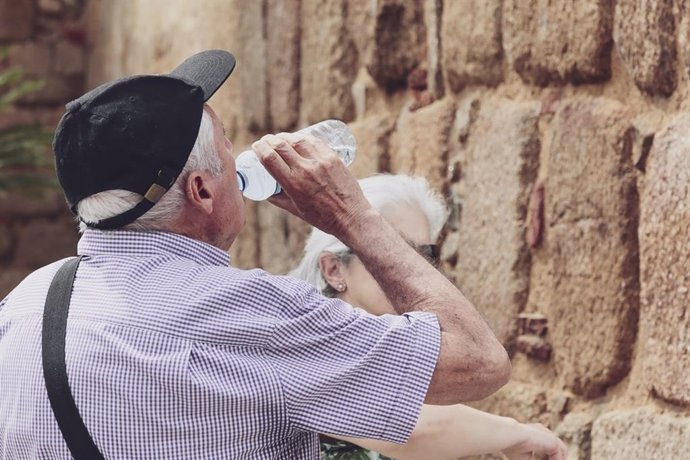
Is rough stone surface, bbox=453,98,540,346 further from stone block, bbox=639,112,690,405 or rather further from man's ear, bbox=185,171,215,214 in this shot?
man's ear, bbox=185,171,215,214

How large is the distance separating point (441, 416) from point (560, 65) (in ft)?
2.42

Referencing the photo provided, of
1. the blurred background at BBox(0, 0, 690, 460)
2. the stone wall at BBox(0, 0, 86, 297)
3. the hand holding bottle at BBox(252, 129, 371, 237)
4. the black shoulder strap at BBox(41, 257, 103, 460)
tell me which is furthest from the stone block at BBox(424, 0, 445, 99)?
the stone wall at BBox(0, 0, 86, 297)

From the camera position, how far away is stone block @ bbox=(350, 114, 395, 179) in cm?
317

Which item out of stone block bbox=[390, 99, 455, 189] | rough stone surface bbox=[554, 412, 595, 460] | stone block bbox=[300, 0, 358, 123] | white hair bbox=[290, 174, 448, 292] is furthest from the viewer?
stone block bbox=[300, 0, 358, 123]

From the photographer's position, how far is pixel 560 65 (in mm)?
2393

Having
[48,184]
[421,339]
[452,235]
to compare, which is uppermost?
[421,339]

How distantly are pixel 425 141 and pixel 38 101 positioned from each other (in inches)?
175

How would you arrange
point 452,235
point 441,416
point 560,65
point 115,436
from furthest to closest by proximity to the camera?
point 452,235
point 560,65
point 441,416
point 115,436

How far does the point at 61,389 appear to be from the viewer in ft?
5.29

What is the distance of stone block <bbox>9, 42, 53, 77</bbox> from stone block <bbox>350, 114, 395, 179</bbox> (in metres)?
4.05

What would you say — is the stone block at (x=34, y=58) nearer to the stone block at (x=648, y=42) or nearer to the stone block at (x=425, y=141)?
the stone block at (x=425, y=141)

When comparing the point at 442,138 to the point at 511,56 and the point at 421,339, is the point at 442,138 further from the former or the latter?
the point at 421,339

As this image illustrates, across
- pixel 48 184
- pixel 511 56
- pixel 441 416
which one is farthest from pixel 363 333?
pixel 48 184

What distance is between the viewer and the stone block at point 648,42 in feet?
6.77
